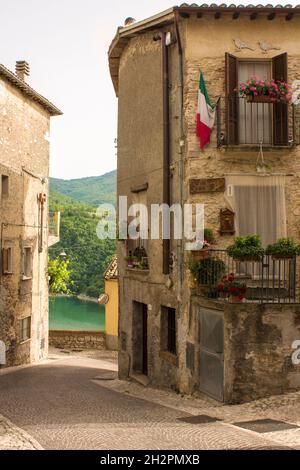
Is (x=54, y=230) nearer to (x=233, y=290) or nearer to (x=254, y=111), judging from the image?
(x=254, y=111)

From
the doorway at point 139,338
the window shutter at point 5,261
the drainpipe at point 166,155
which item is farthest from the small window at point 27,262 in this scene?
the drainpipe at point 166,155

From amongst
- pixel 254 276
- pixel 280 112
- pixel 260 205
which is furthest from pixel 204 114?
pixel 254 276

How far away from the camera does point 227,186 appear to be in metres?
13.8

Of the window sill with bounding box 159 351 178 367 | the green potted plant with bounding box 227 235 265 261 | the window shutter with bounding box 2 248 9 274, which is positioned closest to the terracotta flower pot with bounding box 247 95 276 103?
the green potted plant with bounding box 227 235 265 261

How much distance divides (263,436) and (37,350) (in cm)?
1831

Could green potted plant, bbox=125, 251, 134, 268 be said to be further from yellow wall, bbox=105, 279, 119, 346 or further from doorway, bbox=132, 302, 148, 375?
yellow wall, bbox=105, 279, 119, 346

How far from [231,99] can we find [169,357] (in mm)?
6987

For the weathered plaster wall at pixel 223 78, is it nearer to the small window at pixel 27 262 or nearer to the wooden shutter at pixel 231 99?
the wooden shutter at pixel 231 99

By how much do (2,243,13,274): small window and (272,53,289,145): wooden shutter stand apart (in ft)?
39.7

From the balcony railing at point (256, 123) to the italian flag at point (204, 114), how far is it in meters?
0.20

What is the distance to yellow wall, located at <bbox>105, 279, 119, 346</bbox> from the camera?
3006 cm

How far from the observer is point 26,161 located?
23.5 metres
